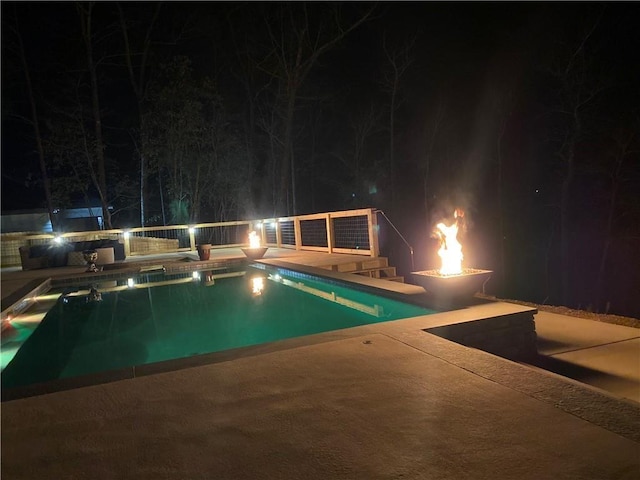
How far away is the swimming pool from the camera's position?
3939mm

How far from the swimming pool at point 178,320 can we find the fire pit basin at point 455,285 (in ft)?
→ 0.77

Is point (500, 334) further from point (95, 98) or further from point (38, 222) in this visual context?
point (38, 222)

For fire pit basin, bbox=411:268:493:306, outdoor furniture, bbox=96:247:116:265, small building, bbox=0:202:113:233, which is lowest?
fire pit basin, bbox=411:268:493:306

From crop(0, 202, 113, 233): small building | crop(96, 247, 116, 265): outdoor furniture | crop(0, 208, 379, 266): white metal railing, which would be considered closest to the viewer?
crop(0, 208, 379, 266): white metal railing

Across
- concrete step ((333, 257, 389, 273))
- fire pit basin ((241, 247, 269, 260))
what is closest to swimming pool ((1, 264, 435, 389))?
concrete step ((333, 257, 389, 273))

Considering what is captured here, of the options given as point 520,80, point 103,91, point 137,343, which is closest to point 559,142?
point 520,80

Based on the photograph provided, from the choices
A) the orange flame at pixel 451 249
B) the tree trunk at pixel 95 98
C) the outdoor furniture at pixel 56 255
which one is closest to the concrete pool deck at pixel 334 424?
the orange flame at pixel 451 249

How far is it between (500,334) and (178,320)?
3573 millimetres

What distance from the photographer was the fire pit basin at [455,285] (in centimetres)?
390

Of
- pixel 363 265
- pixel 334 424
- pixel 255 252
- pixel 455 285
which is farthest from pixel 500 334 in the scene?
pixel 255 252

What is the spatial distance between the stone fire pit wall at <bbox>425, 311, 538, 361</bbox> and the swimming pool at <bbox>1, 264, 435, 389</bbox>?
0.81 meters

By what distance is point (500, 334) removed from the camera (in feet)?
11.1

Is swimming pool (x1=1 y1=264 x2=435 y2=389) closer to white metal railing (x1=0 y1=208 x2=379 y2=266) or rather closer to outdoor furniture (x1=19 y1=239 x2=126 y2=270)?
white metal railing (x1=0 y1=208 x2=379 y2=266)

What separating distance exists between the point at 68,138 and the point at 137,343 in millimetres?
12859
